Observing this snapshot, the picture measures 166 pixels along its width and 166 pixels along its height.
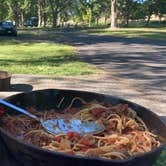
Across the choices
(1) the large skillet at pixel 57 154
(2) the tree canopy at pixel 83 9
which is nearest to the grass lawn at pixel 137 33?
(2) the tree canopy at pixel 83 9

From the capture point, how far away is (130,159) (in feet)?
9.07

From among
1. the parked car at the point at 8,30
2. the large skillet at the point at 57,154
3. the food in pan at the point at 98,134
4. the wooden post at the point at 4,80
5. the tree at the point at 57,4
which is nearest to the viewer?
the large skillet at the point at 57,154

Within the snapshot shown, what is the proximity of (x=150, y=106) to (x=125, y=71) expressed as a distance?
17.6 ft

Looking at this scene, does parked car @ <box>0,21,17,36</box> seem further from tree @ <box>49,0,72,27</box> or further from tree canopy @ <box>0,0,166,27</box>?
tree @ <box>49,0,72,27</box>

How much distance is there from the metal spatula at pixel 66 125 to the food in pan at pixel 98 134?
0.15 feet

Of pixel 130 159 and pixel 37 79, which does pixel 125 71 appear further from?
pixel 130 159

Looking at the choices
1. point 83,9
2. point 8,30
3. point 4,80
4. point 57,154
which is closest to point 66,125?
point 57,154

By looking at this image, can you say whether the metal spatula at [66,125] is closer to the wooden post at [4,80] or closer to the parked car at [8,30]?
the wooden post at [4,80]

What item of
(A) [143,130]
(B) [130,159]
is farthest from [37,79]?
(B) [130,159]

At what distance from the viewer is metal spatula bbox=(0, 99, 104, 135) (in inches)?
137

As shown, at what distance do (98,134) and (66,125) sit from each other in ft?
0.96

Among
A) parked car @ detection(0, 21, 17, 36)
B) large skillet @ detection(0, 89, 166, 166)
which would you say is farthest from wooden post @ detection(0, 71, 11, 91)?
parked car @ detection(0, 21, 17, 36)

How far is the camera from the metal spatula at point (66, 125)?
347 cm

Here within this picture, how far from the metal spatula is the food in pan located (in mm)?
47
